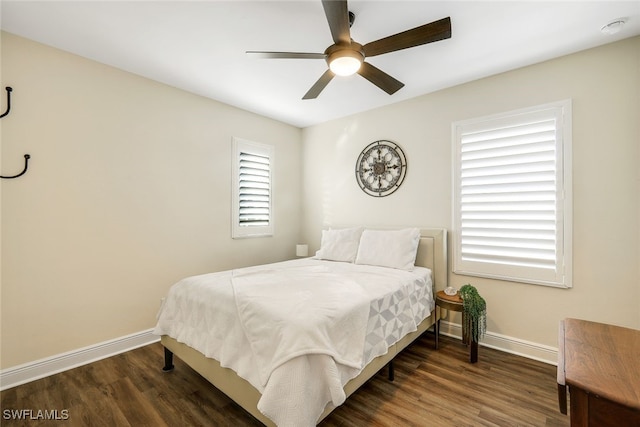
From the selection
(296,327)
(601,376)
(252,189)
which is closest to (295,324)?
(296,327)

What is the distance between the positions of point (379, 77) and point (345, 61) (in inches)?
16.7

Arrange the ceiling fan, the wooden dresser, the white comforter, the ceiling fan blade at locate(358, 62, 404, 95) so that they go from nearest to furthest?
1. the wooden dresser
2. the white comforter
3. the ceiling fan
4. the ceiling fan blade at locate(358, 62, 404, 95)

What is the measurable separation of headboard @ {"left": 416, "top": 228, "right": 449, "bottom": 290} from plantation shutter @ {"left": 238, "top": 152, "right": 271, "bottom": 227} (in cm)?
223

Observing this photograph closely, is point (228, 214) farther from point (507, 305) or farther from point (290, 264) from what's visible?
point (507, 305)

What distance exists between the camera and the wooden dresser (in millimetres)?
768

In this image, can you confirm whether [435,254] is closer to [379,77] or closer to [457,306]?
[457,306]

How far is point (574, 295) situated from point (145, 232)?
4163 millimetres

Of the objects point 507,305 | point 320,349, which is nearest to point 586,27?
point 507,305

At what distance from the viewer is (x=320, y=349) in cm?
146

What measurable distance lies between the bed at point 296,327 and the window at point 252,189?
1.17 meters

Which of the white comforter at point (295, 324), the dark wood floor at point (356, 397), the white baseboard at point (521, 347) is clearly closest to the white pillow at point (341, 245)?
the white comforter at point (295, 324)

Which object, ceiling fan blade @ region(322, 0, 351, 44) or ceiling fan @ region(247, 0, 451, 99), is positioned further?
ceiling fan @ region(247, 0, 451, 99)

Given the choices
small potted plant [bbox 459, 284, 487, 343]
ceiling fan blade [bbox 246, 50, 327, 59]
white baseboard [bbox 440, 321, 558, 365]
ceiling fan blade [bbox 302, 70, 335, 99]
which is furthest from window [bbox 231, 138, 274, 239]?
white baseboard [bbox 440, 321, 558, 365]

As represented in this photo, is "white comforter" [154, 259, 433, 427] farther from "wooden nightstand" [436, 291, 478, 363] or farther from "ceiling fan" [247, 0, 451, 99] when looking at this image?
"ceiling fan" [247, 0, 451, 99]
